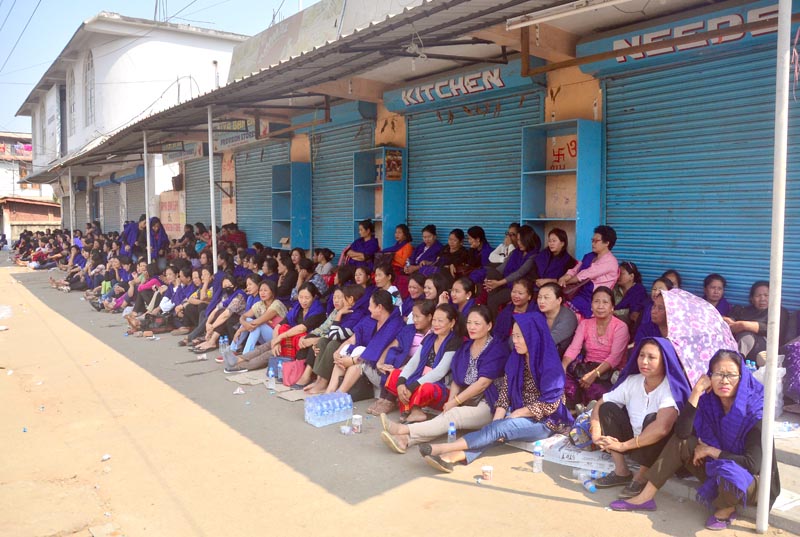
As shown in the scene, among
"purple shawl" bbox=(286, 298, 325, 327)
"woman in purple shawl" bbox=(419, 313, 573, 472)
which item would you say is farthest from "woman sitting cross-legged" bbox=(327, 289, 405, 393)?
"woman in purple shawl" bbox=(419, 313, 573, 472)

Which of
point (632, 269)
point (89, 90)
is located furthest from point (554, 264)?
point (89, 90)

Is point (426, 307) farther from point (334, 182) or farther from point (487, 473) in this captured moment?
point (334, 182)

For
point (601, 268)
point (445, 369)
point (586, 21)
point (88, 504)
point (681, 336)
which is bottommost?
point (88, 504)

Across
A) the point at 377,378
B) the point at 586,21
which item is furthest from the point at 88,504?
the point at 586,21

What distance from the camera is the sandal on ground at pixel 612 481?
4.04 meters

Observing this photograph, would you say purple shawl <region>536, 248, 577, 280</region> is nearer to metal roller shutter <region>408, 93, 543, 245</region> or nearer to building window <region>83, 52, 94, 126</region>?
metal roller shutter <region>408, 93, 543, 245</region>

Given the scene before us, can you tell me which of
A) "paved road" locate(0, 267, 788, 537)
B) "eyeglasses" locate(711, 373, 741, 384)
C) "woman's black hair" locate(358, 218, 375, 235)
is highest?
"woman's black hair" locate(358, 218, 375, 235)

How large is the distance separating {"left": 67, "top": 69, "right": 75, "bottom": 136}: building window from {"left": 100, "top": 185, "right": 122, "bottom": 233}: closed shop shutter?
365cm

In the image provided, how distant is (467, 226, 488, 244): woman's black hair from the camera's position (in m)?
7.73

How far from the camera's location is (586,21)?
238 inches

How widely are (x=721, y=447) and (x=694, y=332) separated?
102cm

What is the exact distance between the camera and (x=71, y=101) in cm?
2692

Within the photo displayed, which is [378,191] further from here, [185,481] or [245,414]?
[185,481]

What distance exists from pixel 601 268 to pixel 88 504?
4.42 meters
